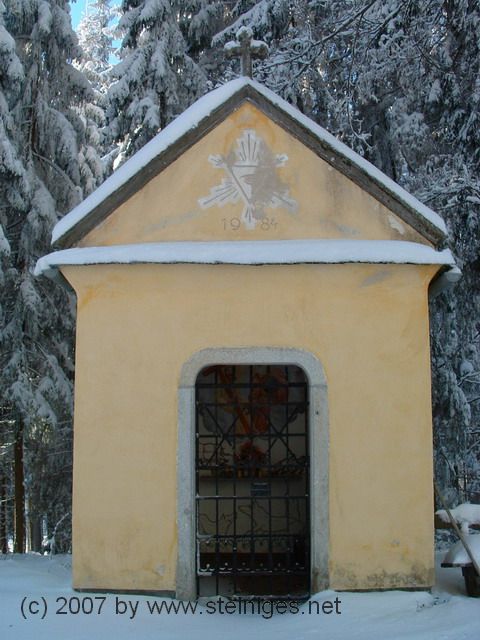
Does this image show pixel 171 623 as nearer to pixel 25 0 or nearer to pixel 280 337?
pixel 280 337

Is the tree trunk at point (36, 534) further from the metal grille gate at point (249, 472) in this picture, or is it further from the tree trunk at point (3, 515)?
the metal grille gate at point (249, 472)

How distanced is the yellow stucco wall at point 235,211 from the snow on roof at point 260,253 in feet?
0.39

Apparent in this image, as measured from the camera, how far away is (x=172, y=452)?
6.71 meters

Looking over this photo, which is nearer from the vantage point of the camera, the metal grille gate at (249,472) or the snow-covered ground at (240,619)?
the snow-covered ground at (240,619)

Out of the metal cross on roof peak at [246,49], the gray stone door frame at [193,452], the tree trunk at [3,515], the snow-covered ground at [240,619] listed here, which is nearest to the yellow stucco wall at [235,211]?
the metal cross on roof peak at [246,49]

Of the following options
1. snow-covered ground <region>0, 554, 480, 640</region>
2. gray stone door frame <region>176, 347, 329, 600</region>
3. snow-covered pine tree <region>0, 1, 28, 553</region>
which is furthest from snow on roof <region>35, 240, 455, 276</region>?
snow-covered pine tree <region>0, 1, 28, 553</region>

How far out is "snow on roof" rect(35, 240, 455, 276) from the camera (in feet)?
21.8

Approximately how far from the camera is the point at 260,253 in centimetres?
669

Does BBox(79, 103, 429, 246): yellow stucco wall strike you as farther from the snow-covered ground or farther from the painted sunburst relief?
the snow-covered ground

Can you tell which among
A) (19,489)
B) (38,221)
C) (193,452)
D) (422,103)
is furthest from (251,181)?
(19,489)

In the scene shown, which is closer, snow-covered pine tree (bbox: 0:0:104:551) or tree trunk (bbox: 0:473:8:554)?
snow-covered pine tree (bbox: 0:0:104:551)

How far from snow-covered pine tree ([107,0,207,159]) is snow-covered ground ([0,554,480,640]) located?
10.4m

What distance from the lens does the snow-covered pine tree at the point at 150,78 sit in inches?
599

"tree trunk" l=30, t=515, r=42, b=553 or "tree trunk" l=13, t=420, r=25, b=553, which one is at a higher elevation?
"tree trunk" l=13, t=420, r=25, b=553
